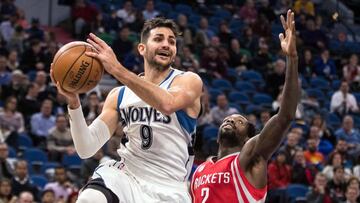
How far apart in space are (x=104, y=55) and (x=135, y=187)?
34.8 inches

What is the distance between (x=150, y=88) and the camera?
214 inches

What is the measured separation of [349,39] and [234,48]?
405cm

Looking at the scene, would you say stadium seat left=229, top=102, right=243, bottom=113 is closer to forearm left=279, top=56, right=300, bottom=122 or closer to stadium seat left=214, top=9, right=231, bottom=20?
stadium seat left=214, top=9, right=231, bottom=20

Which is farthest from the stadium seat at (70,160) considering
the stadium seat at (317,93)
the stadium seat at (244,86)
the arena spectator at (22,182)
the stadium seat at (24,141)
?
the stadium seat at (317,93)

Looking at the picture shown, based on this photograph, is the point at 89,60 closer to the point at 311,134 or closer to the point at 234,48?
the point at 311,134

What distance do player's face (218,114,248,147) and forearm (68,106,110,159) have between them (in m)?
0.99

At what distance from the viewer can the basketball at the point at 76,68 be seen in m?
5.50

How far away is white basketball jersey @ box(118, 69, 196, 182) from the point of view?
571cm

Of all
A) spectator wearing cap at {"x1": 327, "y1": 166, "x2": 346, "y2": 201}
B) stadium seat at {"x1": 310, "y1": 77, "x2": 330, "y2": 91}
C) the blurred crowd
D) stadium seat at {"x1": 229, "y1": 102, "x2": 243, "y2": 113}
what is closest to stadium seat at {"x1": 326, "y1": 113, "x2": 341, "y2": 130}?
the blurred crowd

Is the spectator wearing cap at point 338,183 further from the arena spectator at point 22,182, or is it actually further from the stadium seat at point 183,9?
the stadium seat at point 183,9

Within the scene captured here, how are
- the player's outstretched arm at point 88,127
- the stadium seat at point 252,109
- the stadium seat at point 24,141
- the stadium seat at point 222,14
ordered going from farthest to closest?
the stadium seat at point 222,14
the stadium seat at point 252,109
the stadium seat at point 24,141
the player's outstretched arm at point 88,127

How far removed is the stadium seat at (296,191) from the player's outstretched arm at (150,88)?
6700 millimetres

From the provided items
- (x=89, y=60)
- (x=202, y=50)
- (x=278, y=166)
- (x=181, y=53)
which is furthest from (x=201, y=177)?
(x=202, y=50)

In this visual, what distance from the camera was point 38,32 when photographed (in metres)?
15.4
